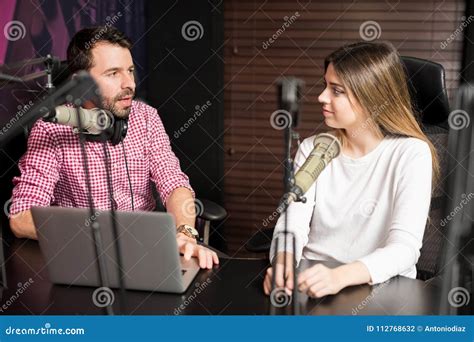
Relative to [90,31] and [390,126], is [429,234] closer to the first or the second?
[390,126]

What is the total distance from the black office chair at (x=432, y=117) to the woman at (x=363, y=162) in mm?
116

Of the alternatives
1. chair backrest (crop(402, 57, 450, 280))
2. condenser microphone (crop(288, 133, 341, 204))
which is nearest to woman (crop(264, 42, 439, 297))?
chair backrest (crop(402, 57, 450, 280))

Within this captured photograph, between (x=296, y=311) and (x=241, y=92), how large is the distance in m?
2.18

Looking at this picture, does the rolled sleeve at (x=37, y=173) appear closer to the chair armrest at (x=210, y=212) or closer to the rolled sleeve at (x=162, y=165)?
the rolled sleeve at (x=162, y=165)

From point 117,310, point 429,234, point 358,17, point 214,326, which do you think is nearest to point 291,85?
point 214,326

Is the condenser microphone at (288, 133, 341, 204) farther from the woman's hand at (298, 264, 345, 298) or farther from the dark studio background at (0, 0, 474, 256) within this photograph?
the dark studio background at (0, 0, 474, 256)

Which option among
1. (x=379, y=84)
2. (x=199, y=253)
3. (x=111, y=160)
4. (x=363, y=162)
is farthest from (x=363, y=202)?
(x=111, y=160)

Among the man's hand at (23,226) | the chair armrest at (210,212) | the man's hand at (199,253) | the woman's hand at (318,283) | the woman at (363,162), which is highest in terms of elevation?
the woman at (363,162)

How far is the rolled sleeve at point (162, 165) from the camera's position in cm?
222

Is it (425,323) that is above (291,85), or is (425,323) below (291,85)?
below

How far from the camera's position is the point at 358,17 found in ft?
10.1

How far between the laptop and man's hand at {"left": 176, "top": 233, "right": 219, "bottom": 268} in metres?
0.12

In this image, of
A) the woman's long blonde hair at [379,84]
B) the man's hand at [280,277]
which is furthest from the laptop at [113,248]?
the woman's long blonde hair at [379,84]

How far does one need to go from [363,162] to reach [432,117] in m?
0.31
